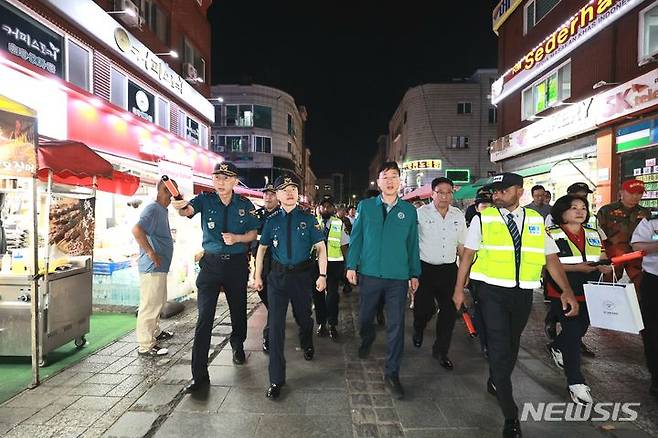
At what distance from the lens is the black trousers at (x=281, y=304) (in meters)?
3.89

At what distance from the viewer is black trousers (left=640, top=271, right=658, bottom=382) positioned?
12.9 feet

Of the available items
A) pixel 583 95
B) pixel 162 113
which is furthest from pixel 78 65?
pixel 583 95

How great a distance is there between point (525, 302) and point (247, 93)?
3986 centimetres

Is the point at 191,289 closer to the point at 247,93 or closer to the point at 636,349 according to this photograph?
the point at 636,349

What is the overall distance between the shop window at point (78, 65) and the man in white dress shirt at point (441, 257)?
8730 millimetres

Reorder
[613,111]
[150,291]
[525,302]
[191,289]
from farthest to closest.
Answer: [613,111] → [191,289] → [150,291] → [525,302]

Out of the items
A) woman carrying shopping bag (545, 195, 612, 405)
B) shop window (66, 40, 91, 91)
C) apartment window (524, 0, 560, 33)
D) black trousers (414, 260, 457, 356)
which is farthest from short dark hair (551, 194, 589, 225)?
apartment window (524, 0, 560, 33)

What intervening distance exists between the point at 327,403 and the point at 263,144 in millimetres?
39047

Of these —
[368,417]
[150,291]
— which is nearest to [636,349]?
[368,417]

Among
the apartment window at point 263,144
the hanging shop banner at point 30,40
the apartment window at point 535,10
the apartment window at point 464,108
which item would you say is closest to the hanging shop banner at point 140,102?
the hanging shop banner at point 30,40

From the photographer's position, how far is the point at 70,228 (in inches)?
216

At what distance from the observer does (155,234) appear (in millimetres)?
5129

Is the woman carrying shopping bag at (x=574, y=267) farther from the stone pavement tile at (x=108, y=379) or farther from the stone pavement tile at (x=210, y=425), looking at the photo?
the stone pavement tile at (x=108, y=379)

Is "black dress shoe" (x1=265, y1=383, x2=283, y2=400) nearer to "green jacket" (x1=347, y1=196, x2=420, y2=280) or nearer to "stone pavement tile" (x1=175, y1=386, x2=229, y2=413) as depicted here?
"stone pavement tile" (x1=175, y1=386, x2=229, y2=413)
